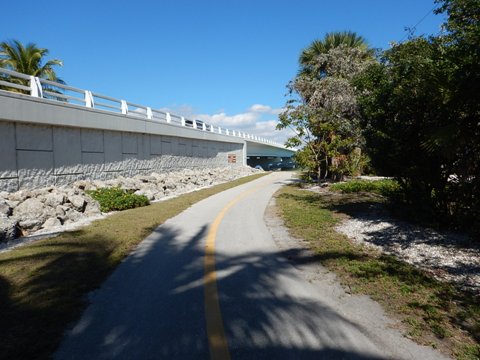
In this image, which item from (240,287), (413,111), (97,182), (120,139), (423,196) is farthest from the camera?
(120,139)

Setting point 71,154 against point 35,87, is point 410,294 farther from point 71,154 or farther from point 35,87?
point 71,154

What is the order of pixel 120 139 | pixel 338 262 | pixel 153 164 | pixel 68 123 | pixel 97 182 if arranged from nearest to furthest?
1. pixel 338 262
2. pixel 68 123
3. pixel 97 182
4. pixel 120 139
5. pixel 153 164

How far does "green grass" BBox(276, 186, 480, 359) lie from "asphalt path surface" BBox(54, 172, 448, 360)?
25cm

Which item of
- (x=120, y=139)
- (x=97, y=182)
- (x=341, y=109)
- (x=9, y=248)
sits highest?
(x=341, y=109)

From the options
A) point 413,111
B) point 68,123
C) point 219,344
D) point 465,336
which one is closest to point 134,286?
point 219,344

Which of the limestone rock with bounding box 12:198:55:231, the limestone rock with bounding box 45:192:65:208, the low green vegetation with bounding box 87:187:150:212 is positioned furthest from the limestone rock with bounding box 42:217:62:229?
the low green vegetation with bounding box 87:187:150:212

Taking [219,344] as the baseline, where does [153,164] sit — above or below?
above

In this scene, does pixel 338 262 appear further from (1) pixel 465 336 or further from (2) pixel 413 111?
(2) pixel 413 111

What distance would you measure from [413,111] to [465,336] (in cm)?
560

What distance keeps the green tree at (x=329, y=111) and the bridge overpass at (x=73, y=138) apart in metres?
7.41

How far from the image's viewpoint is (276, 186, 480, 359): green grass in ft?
11.7

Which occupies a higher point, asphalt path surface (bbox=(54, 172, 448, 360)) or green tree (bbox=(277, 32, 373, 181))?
green tree (bbox=(277, 32, 373, 181))

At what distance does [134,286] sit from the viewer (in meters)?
5.05

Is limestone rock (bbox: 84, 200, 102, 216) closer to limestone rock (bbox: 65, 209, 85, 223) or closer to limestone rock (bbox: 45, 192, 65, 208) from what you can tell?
limestone rock (bbox: 65, 209, 85, 223)
